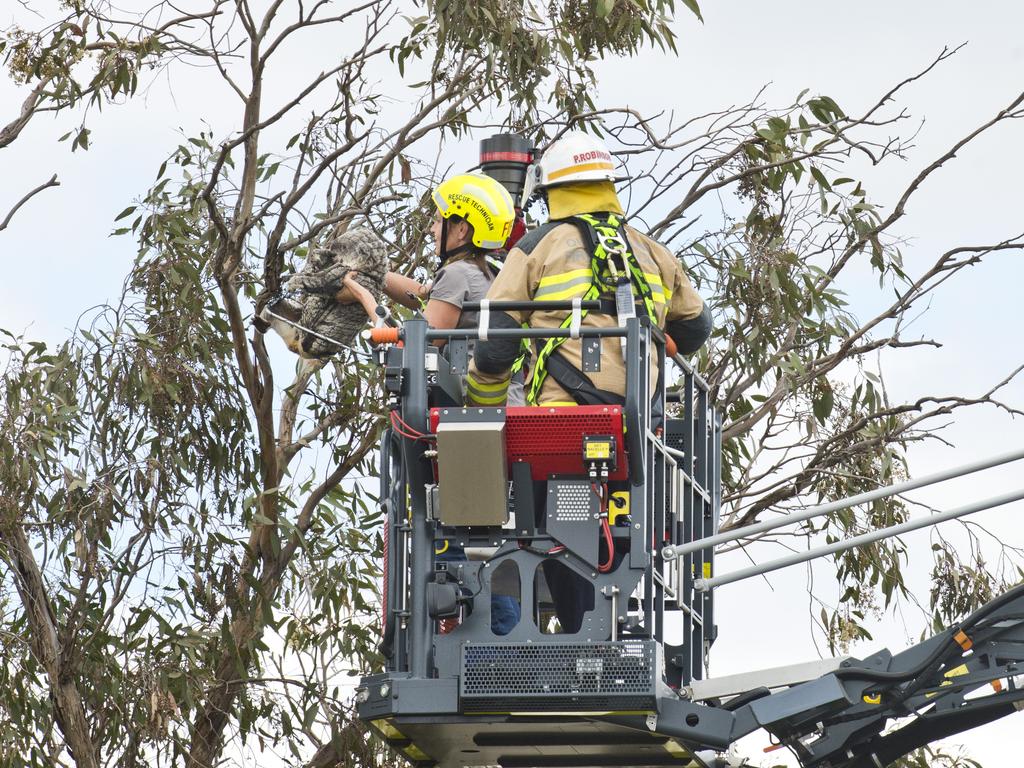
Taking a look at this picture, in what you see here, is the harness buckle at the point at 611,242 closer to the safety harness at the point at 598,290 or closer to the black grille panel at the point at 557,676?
the safety harness at the point at 598,290

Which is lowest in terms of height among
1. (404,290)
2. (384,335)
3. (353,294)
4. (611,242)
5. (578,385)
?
(578,385)

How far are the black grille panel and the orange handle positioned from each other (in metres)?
1.06

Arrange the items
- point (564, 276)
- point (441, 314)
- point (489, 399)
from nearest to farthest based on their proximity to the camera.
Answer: point (564, 276) → point (489, 399) → point (441, 314)

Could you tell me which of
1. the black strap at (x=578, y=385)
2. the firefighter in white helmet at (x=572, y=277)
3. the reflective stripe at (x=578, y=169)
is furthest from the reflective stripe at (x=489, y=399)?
the reflective stripe at (x=578, y=169)

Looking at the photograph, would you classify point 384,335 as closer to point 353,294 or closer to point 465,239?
point 465,239

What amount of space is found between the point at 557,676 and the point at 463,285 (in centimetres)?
167

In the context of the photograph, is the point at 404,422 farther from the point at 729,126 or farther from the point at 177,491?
the point at 729,126

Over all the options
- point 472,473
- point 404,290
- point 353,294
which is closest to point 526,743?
point 472,473

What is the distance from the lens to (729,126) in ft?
35.3

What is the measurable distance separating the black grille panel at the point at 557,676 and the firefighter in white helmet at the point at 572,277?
87 cm

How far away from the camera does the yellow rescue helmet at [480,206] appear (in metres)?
6.94

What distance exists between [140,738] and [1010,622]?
17.1 ft

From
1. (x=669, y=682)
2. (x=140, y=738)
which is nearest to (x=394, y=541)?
(x=669, y=682)

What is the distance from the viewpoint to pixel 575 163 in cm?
643
